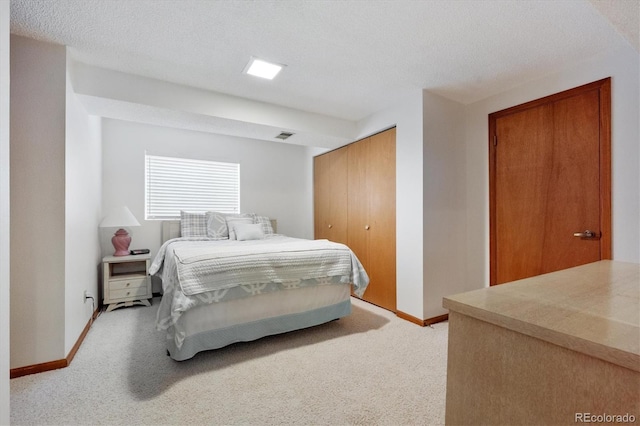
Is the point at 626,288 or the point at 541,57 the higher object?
the point at 541,57

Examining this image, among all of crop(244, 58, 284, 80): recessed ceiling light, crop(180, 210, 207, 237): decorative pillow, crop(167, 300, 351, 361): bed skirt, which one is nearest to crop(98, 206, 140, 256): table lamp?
crop(180, 210, 207, 237): decorative pillow

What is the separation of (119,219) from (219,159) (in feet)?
5.13

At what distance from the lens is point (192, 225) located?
3828mm

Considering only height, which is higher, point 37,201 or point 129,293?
point 37,201

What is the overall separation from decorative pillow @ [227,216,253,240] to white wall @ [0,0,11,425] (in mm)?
2682

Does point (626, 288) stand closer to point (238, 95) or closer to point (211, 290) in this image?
point (211, 290)

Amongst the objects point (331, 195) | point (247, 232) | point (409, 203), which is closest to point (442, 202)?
point (409, 203)

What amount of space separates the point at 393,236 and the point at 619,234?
70.6 inches

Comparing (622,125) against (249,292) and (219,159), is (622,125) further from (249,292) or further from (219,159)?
(219,159)

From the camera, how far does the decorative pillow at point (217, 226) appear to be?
12.5 feet

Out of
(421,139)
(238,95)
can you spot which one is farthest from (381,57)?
(238,95)

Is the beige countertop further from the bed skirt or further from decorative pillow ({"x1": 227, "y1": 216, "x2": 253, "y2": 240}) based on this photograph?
decorative pillow ({"x1": 227, "y1": 216, "x2": 253, "y2": 240})

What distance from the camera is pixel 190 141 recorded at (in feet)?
13.3

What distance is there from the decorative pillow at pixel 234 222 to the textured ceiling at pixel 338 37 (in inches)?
67.3
